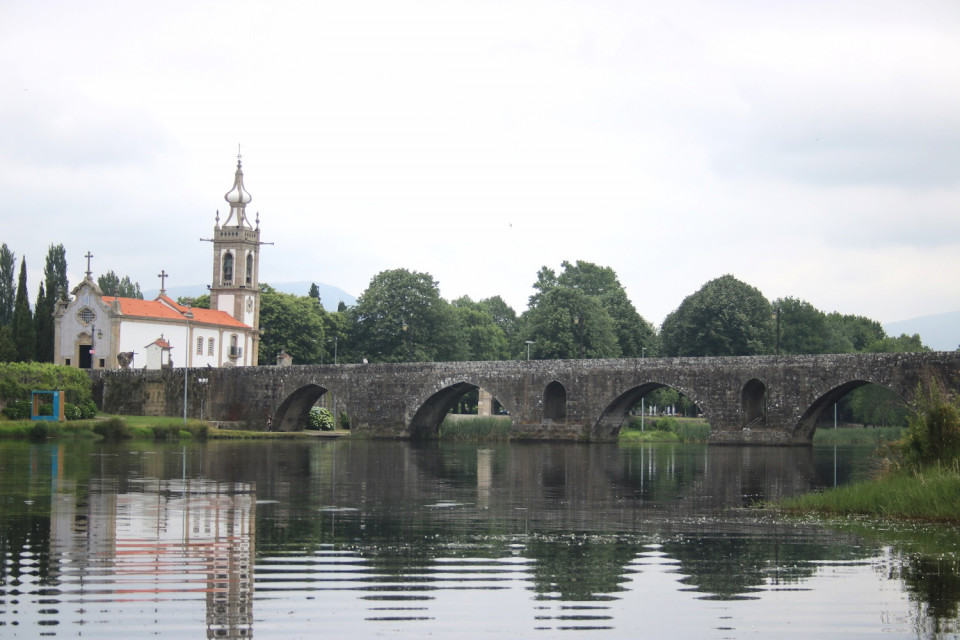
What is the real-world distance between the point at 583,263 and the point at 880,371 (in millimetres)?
52938

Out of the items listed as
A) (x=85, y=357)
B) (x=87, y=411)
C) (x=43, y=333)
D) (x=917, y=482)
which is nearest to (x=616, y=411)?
(x=87, y=411)

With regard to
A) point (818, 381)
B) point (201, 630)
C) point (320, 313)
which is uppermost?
point (320, 313)

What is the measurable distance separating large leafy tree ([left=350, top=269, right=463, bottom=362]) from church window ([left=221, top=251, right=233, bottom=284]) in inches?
399

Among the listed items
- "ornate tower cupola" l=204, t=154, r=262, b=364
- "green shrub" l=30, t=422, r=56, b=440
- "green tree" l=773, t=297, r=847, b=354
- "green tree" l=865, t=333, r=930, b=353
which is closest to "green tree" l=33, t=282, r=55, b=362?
"ornate tower cupola" l=204, t=154, r=262, b=364

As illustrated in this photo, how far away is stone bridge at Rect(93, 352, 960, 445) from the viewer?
2164 inches

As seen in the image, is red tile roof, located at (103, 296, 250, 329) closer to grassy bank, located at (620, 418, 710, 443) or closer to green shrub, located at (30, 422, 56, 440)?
green shrub, located at (30, 422, 56, 440)

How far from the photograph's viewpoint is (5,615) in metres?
10.3

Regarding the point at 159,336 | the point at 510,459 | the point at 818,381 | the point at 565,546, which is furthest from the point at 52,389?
the point at 565,546

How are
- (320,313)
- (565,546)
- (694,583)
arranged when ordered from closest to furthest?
(694,583) < (565,546) < (320,313)

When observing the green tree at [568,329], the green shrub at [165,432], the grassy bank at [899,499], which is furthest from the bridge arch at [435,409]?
the grassy bank at [899,499]

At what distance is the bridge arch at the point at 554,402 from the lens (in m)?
63.5

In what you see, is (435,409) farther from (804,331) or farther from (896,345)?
(896,345)

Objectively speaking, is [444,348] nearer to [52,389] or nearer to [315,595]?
[52,389]

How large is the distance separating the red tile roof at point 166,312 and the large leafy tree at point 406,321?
31.6 ft
